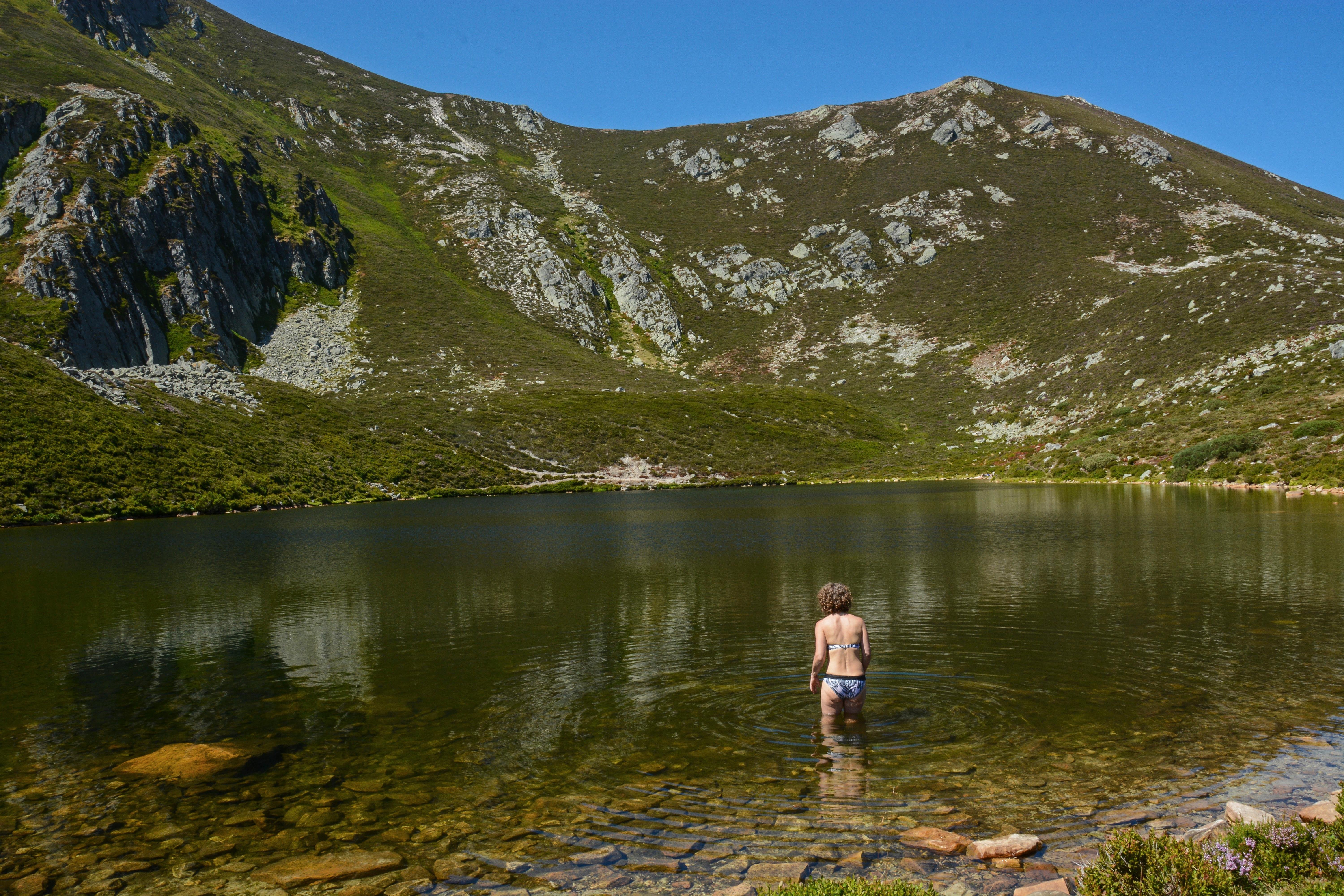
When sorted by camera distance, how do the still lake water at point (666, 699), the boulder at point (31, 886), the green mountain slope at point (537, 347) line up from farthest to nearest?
the green mountain slope at point (537, 347) < the still lake water at point (666, 699) < the boulder at point (31, 886)

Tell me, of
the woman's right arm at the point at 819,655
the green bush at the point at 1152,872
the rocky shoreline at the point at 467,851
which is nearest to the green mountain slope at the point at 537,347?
the rocky shoreline at the point at 467,851

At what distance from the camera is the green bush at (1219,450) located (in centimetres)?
8400

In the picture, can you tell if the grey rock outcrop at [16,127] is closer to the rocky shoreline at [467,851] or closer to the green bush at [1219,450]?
the rocky shoreline at [467,851]

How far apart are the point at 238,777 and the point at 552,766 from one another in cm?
504

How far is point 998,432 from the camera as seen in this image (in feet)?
441

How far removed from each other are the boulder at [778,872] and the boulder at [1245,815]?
4.70 metres

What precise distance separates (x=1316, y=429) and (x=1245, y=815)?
91.7 metres

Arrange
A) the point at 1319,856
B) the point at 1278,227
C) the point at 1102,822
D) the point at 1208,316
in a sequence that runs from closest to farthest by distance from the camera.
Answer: the point at 1319,856 < the point at 1102,822 < the point at 1208,316 < the point at 1278,227

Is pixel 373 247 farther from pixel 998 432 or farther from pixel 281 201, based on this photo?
pixel 998 432

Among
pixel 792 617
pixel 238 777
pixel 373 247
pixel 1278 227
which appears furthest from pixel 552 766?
pixel 1278 227

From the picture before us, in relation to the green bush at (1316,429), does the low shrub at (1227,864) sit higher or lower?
lower

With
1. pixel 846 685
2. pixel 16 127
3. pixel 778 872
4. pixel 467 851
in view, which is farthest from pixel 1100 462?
pixel 16 127

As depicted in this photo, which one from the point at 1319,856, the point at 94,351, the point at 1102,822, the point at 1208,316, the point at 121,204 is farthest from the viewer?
the point at 121,204

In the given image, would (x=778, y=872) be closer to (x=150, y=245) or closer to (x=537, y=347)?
(x=537, y=347)
